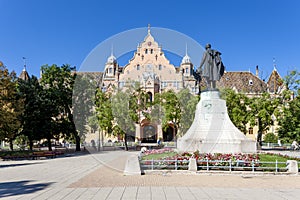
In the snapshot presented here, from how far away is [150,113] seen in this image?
40.1 metres

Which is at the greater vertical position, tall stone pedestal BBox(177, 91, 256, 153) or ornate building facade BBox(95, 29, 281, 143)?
ornate building facade BBox(95, 29, 281, 143)

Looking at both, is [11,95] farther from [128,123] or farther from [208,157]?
[208,157]

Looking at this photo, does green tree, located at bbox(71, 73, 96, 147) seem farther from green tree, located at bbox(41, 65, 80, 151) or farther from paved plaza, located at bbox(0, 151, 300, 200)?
paved plaza, located at bbox(0, 151, 300, 200)

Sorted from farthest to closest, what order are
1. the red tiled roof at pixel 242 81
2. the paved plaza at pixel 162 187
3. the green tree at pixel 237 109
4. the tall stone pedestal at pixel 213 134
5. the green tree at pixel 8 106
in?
the red tiled roof at pixel 242 81
the green tree at pixel 237 109
the green tree at pixel 8 106
the tall stone pedestal at pixel 213 134
the paved plaza at pixel 162 187

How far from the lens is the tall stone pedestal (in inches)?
635

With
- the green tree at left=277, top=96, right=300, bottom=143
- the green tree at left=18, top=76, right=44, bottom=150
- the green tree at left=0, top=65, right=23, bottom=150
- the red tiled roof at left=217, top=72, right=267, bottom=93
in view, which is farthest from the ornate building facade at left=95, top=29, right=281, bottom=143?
the green tree at left=0, top=65, right=23, bottom=150

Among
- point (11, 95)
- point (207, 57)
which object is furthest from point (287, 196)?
point (11, 95)

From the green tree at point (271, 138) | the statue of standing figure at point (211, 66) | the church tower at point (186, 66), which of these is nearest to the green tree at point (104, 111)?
the statue of standing figure at point (211, 66)

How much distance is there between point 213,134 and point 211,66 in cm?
547

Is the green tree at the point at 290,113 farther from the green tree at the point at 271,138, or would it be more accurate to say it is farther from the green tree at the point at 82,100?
the green tree at the point at 82,100

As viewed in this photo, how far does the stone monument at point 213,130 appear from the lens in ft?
53.0

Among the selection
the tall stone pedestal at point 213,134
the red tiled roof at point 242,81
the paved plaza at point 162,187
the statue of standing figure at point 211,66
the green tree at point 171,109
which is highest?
the red tiled roof at point 242,81

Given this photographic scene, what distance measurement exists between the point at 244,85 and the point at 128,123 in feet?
115

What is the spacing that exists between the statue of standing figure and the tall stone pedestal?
1239 mm
